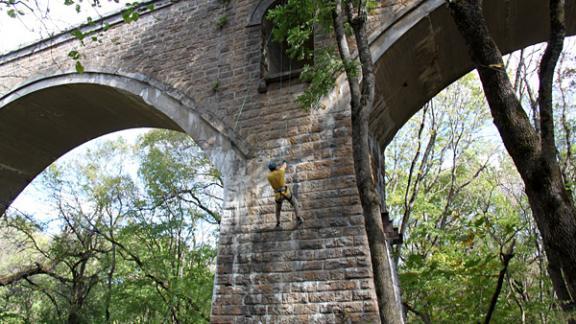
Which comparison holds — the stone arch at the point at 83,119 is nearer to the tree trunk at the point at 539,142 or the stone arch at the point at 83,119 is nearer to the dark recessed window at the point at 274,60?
the dark recessed window at the point at 274,60

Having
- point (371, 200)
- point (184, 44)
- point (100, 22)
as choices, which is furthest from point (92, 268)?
point (371, 200)

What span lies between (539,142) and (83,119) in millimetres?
8617

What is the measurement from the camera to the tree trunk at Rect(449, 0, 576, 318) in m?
2.57

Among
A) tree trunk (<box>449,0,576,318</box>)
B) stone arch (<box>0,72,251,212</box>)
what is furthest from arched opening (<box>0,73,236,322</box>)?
tree trunk (<box>449,0,576,318</box>)

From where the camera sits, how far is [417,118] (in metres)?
13.2

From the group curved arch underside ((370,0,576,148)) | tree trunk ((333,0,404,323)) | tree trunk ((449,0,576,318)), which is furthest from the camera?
curved arch underside ((370,0,576,148))

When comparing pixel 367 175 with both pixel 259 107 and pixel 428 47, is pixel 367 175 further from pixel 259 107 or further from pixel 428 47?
pixel 428 47

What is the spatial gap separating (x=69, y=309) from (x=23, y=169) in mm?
3268

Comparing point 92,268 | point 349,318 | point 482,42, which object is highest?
point 92,268

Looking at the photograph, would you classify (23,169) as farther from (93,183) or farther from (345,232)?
(345,232)

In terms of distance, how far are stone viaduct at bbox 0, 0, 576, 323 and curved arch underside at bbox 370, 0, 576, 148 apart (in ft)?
0.06

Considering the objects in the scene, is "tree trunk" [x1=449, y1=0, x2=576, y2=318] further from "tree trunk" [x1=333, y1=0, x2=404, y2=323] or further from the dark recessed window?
the dark recessed window

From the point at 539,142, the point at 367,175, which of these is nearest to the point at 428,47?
the point at 367,175

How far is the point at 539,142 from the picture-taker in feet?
9.24
